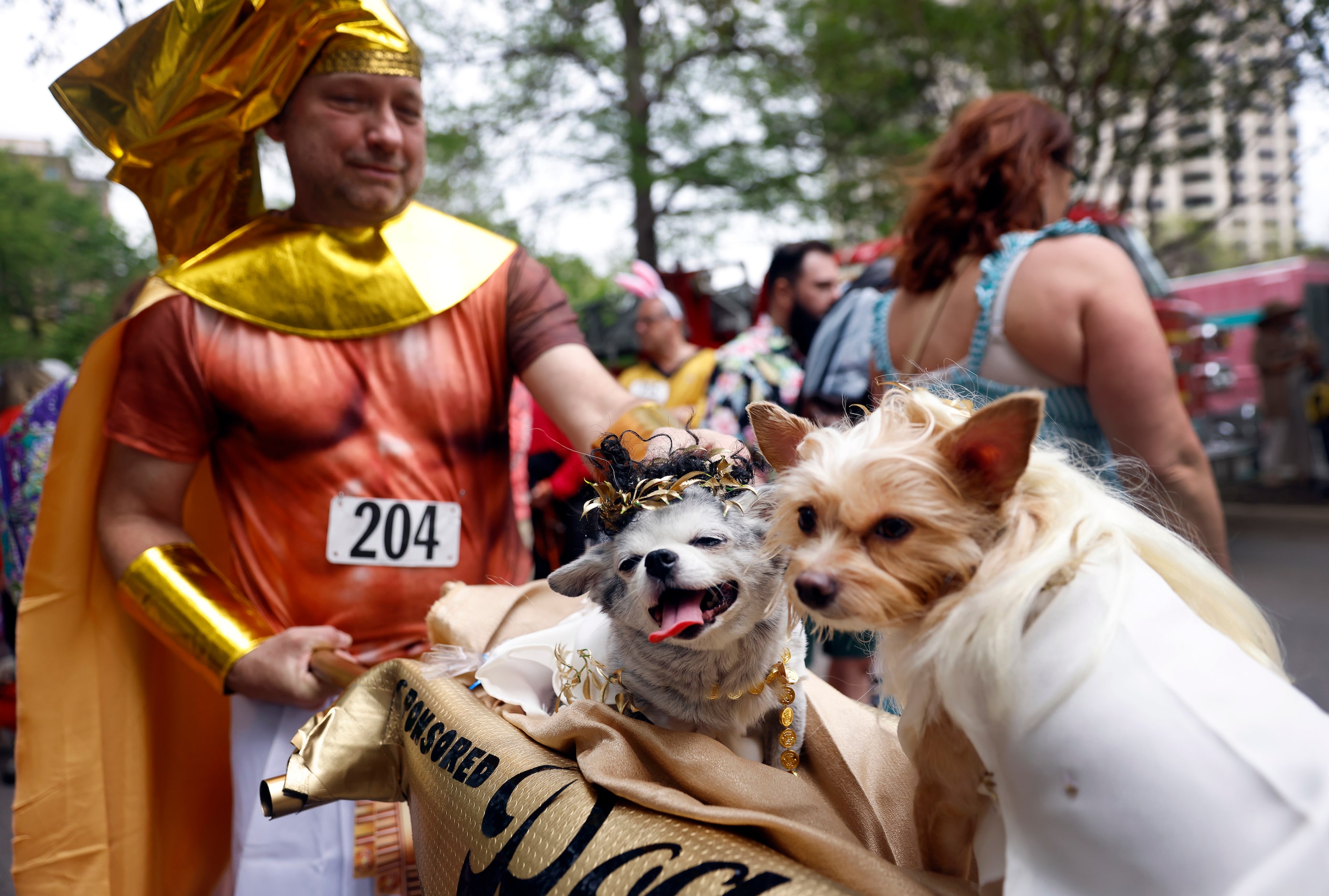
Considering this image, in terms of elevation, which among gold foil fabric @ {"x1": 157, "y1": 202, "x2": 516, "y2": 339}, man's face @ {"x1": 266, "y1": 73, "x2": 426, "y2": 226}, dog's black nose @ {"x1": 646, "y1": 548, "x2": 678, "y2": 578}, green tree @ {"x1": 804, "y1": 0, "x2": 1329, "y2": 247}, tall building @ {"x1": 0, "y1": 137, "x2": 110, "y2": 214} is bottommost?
dog's black nose @ {"x1": 646, "y1": 548, "x2": 678, "y2": 578}

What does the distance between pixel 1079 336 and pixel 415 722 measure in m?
1.55

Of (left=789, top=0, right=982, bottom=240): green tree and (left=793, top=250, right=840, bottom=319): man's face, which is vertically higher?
(left=789, top=0, right=982, bottom=240): green tree

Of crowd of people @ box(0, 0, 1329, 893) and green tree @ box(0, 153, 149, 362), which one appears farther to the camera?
green tree @ box(0, 153, 149, 362)

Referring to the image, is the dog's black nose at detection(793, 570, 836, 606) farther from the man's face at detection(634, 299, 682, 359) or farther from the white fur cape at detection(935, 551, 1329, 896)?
the man's face at detection(634, 299, 682, 359)

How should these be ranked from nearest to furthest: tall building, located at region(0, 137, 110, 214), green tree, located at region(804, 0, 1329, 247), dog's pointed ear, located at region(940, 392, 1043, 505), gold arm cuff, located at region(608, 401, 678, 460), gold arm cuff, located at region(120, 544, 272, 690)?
1. dog's pointed ear, located at region(940, 392, 1043, 505)
2. gold arm cuff, located at region(608, 401, 678, 460)
3. gold arm cuff, located at region(120, 544, 272, 690)
4. green tree, located at region(804, 0, 1329, 247)
5. tall building, located at region(0, 137, 110, 214)

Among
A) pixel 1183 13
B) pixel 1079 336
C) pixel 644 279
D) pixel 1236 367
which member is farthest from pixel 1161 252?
pixel 1079 336

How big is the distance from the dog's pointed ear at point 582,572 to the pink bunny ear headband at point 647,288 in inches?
187

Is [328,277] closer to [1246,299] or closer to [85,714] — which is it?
[85,714]

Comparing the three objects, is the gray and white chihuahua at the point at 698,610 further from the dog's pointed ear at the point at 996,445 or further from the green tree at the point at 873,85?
the green tree at the point at 873,85

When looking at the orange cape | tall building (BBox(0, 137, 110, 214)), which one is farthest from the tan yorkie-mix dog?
tall building (BBox(0, 137, 110, 214))

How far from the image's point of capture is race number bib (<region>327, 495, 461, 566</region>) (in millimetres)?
1875

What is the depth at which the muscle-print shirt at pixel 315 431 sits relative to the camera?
185 cm

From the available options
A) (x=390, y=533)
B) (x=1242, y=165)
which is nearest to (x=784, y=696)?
(x=390, y=533)

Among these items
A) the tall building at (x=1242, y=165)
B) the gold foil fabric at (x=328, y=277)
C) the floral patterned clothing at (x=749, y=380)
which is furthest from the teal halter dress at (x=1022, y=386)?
the tall building at (x=1242, y=165)
